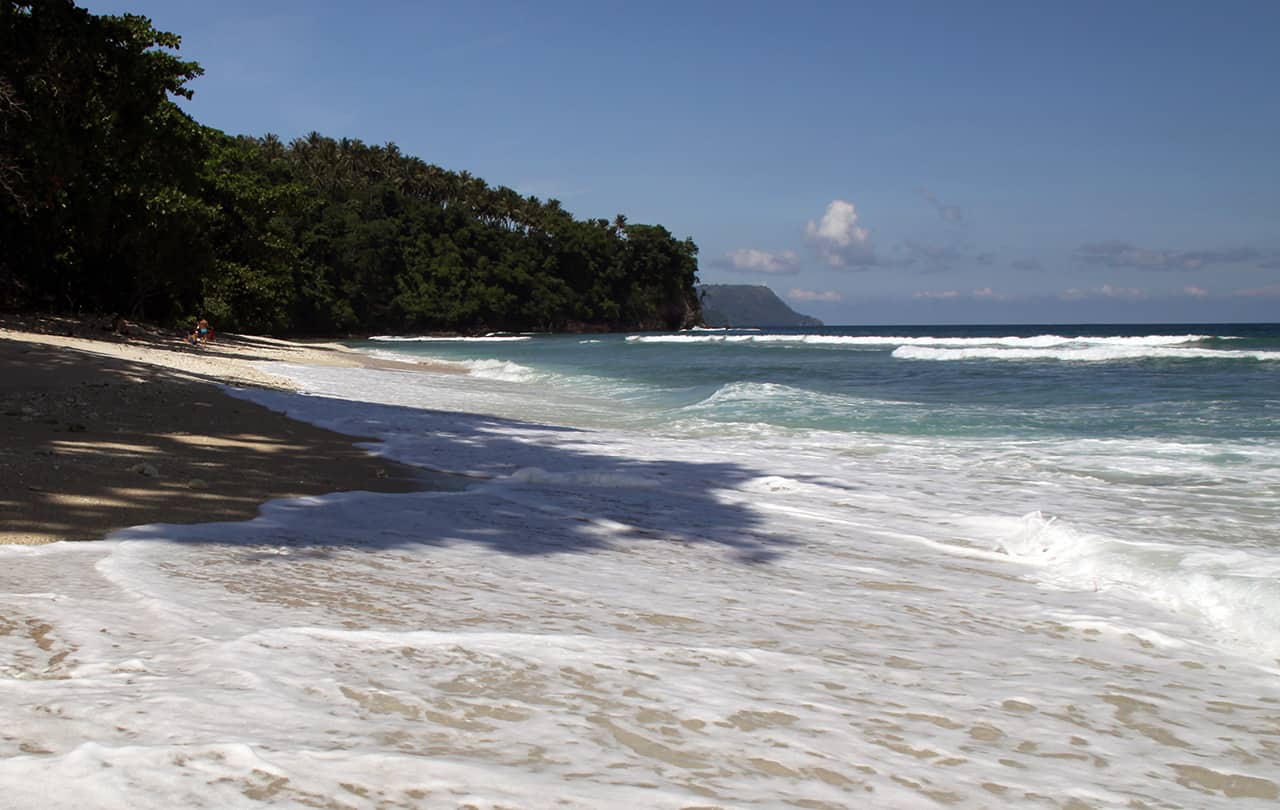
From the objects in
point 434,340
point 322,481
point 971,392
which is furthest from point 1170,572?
point 434,340

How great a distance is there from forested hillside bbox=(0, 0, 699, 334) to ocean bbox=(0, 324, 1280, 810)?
13.1m

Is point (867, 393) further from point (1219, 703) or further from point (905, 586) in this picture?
point (1219, 703)

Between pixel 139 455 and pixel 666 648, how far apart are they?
4935 millimetres

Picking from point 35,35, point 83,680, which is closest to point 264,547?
point 83,680

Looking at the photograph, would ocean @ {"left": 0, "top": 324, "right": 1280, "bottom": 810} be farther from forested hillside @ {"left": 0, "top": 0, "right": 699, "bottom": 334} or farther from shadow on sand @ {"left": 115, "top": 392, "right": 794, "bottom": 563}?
forested hillside @ {"left": 0, "top": 0, "right": 699, "bottom": 334}

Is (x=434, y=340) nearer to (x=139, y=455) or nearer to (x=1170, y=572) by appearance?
(x=139, y=455)

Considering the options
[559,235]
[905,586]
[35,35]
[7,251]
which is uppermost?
[559,235]

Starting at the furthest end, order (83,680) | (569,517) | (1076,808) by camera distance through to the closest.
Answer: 1. (569,517)
2. (83,680)
3. (1076,808)

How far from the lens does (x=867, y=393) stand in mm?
19922

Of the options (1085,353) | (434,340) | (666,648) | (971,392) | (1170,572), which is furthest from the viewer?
(434,340)

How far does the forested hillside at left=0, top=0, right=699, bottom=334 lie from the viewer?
1611 centimetres

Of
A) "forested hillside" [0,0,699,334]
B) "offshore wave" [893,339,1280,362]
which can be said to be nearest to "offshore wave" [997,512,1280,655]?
"forested hillside" [0,0,699,334]

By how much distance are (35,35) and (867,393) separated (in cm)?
1673

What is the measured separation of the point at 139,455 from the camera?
6.45 m
